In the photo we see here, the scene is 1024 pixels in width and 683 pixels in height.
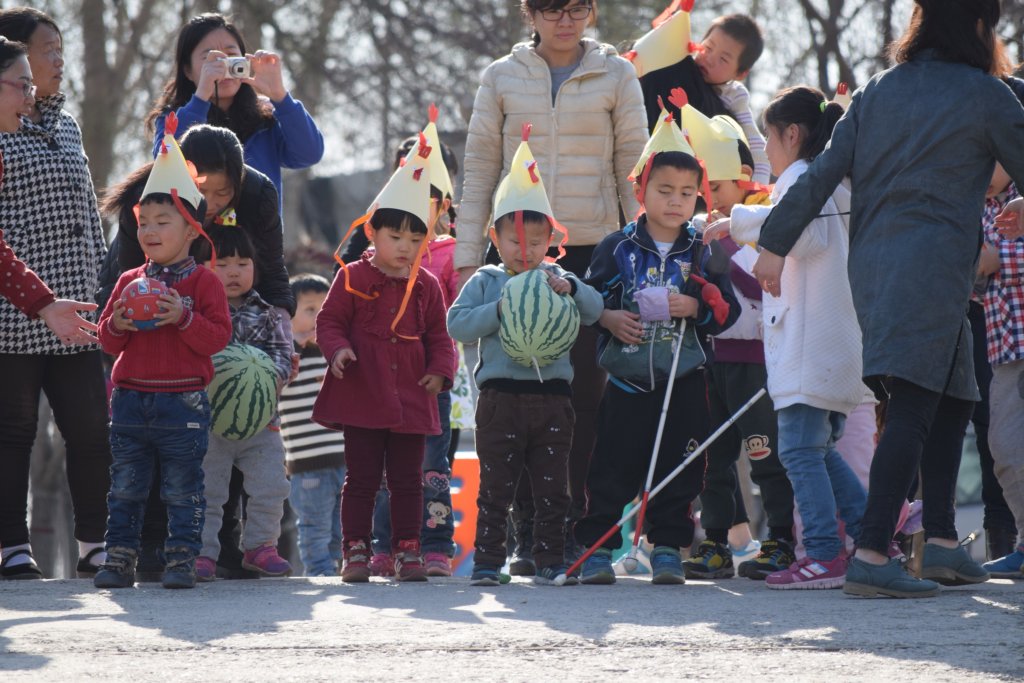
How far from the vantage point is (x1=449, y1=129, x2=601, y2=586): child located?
20.6ft

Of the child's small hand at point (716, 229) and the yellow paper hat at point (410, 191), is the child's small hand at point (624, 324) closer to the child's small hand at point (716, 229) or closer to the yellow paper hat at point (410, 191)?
the child's small hand at point (716, 229)

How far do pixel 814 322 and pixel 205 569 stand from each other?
252cm

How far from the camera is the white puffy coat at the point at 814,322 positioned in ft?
20.0

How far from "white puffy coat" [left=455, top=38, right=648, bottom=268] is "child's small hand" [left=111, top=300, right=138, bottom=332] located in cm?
157

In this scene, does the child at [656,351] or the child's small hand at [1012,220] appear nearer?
the child's small hand at [1012,220]

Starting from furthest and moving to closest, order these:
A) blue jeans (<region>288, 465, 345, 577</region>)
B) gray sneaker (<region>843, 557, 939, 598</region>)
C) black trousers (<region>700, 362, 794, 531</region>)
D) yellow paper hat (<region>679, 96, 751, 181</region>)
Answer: blue jeans (<region>288, 465, 345, 577</region>) < yellow paper hat (<region>679, 96, 751, 181</region>) < black trousers (<region>700, 362, 794, 531</region>) < gray sneaker (<region>843, 557, 939, 598</region>)

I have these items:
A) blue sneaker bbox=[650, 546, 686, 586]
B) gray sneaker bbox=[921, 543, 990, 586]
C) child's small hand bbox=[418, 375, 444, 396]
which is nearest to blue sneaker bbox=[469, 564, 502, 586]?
blue sneaker bbox=[650, 546, 686, 586]

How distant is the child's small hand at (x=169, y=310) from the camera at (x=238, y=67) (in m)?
1.51

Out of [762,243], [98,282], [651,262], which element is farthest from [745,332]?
[98,282]

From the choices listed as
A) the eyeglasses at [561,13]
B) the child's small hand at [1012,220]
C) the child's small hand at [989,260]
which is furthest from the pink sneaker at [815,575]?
the eyeglasses at [561,13]

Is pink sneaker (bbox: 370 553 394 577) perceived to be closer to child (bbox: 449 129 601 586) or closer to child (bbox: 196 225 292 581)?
child (bbox: 196 225 292 581)

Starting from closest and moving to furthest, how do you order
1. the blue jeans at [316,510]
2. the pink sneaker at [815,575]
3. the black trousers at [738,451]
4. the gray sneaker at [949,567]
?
the gray sneaker at [949,567] < the pink sneaker at [815,575] < the black trousers at [738,451] < the blue jeans at [316,510]

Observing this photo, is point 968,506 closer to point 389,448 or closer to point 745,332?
point 745,332

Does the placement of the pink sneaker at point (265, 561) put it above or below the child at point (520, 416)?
below
